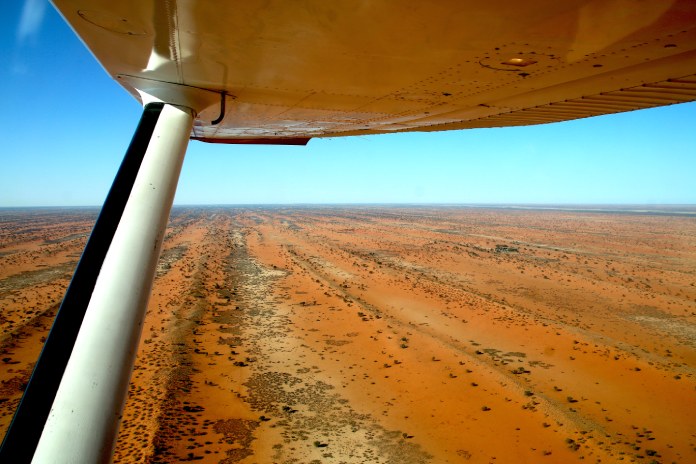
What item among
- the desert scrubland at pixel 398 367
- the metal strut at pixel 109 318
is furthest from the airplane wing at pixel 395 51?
the desert scrubland at pixel 398 367

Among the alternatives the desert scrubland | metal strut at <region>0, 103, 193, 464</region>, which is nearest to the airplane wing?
metal strut at <region>0, 103, 193, 464</region>

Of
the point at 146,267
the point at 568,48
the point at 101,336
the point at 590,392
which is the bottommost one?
the point at 590,392

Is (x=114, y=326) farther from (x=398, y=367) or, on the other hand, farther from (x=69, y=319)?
(x=398, y=367)

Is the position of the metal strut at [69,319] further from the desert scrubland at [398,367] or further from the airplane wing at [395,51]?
the desert scrubland at [398,367]

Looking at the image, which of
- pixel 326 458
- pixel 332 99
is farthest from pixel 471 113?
pixel 326 458

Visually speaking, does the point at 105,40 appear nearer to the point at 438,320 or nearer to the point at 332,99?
A: the point at 332,99

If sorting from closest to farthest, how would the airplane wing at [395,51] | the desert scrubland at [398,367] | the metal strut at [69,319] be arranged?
1. the airplane wing at [395,51]
2. the metal strut at [69,319]
3. the desert scrubland at [398,367]
